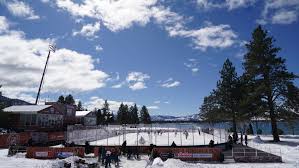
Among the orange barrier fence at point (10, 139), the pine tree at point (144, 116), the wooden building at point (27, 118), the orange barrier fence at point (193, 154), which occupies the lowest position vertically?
the orange barrier fence at point (193, 154)

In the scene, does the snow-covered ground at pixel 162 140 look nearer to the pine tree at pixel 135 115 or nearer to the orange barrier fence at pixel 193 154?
the orange barrier fence at pixel 193 154

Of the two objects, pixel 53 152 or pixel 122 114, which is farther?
pixel 122 114

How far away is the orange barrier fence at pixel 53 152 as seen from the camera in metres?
31.3

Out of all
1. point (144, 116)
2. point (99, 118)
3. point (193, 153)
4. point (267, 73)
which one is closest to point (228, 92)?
point (267, 73)

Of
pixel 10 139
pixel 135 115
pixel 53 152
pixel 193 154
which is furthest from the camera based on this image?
pixel 135 115

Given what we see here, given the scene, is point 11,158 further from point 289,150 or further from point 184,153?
point 289,150

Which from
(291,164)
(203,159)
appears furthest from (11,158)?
(291,164)

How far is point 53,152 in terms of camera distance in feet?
104

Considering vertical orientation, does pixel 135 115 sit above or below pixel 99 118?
above

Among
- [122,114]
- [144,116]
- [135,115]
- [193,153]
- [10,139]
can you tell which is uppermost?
[122,114]

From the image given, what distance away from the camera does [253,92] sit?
44.1 meters

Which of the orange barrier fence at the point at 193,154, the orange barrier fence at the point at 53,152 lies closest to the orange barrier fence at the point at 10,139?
the orange barrier fence at the point at 53,152

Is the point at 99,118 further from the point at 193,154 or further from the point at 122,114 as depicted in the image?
the point at 193,154

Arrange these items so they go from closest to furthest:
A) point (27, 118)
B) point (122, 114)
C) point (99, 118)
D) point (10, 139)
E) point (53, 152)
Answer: point (53, 152) < point (10, 139) < point (27, 118) < point (99, 118) < point (122, 114)
